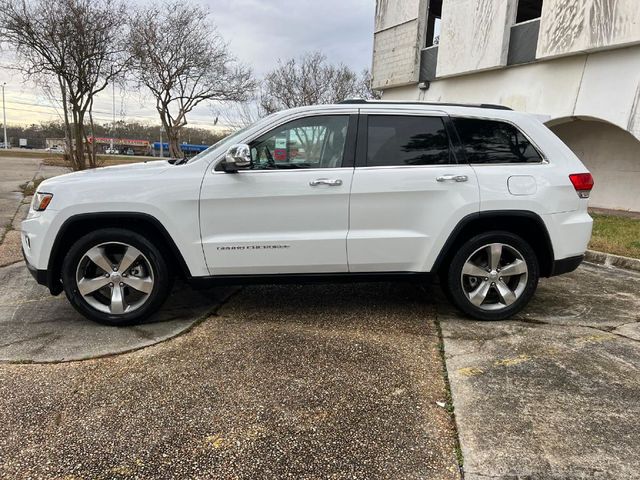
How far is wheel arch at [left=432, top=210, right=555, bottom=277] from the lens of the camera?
4066 millimetres

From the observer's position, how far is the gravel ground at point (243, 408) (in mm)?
2357

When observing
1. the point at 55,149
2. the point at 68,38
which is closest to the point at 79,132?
the point at 68,38

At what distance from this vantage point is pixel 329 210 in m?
3.93

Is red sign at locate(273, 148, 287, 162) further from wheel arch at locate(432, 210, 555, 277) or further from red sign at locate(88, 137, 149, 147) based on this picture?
red sign at locate(88, 137, 149, 147)

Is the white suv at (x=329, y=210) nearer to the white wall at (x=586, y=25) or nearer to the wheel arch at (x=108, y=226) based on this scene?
the wheel arch at (x=108, y=226)

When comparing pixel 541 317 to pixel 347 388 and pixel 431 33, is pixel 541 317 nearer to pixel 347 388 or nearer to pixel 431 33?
pixel 347 388

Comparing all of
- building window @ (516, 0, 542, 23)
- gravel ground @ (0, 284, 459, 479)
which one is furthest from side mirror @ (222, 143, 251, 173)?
building window @ (516, 0, 542, 23)

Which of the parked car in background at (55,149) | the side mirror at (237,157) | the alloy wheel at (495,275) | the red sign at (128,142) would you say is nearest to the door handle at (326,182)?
the side mirror at (237,157)

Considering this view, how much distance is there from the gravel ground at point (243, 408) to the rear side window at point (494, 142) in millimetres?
1608

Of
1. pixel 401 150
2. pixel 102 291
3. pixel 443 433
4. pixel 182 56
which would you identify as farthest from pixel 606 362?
pixel 182 56

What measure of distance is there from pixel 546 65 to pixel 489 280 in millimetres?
9493

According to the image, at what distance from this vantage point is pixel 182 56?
20.0m

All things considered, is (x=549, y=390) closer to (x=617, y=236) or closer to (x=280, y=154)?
(x=280, y=154)

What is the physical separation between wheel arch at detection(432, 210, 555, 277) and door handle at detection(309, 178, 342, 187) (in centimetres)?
107
